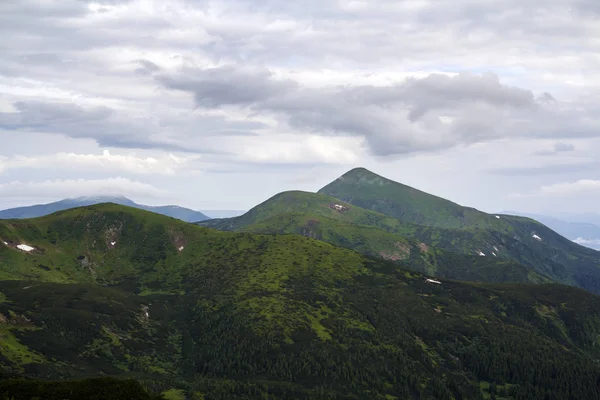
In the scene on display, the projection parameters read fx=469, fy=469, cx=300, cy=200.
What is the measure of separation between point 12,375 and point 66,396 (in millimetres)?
67525

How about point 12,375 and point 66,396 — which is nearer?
point 66,396

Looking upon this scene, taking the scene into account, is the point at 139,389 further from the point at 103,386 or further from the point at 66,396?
the point at 66,396

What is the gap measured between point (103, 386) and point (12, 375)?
64.0 metres

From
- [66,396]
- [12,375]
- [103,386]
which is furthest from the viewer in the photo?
[12,375]

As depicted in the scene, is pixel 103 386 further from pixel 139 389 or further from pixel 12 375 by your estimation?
pixel 12 375

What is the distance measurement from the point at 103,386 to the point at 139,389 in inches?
444

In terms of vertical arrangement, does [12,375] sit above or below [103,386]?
below

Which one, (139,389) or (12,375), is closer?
(139,389)

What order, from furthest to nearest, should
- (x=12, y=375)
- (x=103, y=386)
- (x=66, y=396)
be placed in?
(x=12, y=375)
(x=103, y=386)
(x=66, y=396)

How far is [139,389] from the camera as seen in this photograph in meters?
155

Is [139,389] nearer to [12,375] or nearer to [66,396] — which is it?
[66,396]

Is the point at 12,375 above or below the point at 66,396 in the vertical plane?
below

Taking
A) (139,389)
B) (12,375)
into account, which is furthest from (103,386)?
(12,375)

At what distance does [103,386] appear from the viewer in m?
150
